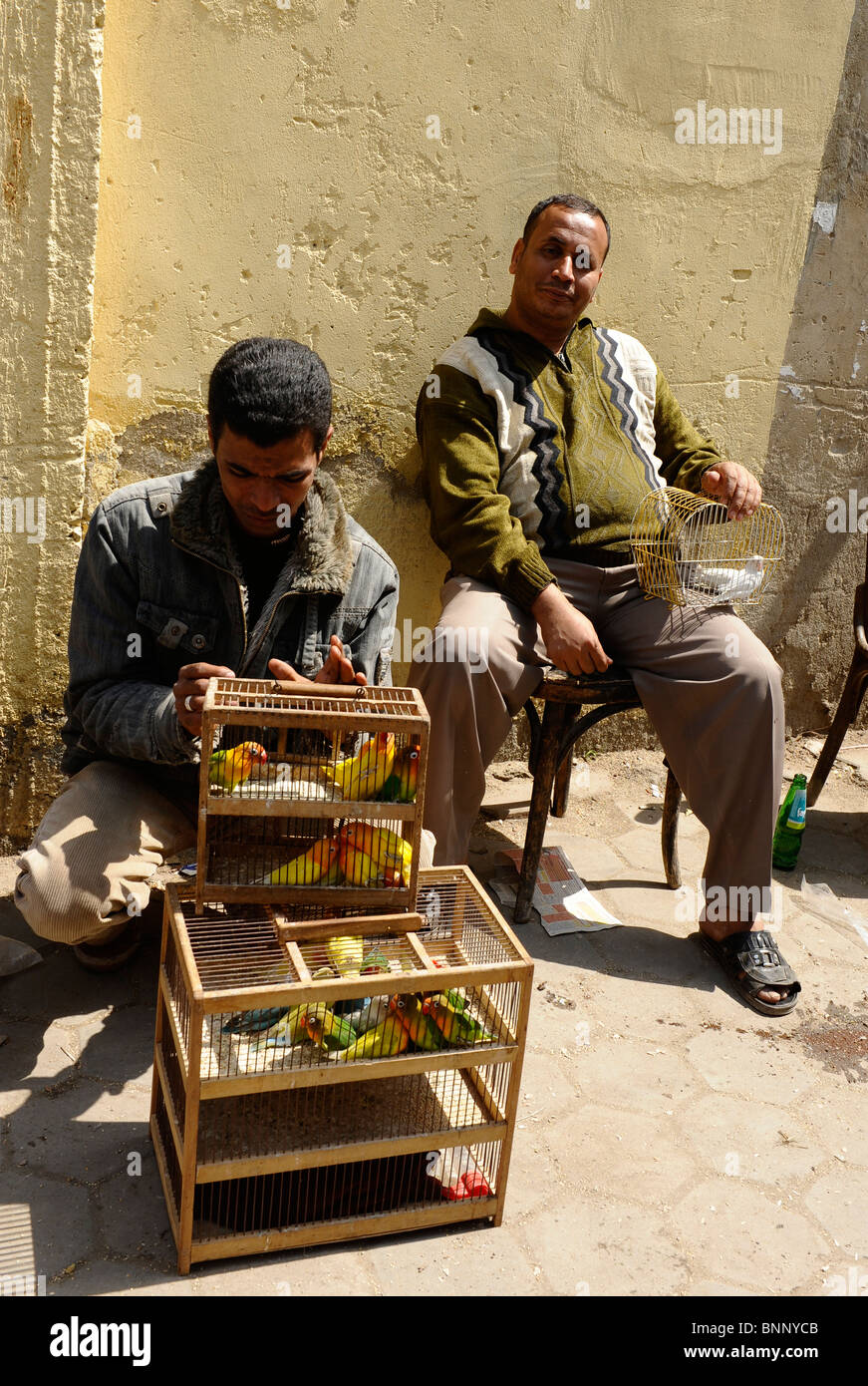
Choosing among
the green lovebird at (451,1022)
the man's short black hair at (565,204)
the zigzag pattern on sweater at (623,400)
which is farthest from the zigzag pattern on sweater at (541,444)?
the green lovebird at (451,1022)

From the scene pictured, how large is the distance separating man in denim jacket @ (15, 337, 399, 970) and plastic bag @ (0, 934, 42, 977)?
49 centimetres

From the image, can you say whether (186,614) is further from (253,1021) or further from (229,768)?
(253,1021)

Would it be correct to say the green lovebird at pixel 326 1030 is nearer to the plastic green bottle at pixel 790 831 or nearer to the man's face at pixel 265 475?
the man's face at pixel 265 475

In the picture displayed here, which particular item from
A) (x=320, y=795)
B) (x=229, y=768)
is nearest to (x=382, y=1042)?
(x=320, y=795)

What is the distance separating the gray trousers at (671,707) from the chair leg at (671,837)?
29cm

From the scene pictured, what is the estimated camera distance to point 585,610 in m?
3.95

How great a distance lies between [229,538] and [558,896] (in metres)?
1.77

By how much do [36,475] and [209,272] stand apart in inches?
33.2

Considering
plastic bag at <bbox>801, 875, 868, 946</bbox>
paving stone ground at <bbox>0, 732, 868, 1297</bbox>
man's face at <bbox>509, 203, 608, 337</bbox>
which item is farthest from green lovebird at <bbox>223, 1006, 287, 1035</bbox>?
man's face at <bbox>509, 203, 608, 337</bbox>

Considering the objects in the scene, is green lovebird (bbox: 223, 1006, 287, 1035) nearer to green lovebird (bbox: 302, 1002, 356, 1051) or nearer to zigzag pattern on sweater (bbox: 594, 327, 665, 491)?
green lovebird (bbox: 302, 1002, 356, 1051)

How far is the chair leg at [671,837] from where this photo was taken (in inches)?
160

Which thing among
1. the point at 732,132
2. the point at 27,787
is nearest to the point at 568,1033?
the point at 27,787

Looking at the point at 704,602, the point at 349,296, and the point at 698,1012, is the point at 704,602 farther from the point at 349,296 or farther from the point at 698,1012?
the point at 349,296

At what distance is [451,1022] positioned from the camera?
7.90 ft
